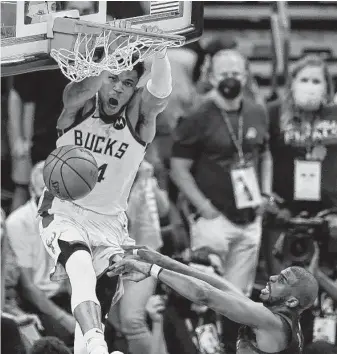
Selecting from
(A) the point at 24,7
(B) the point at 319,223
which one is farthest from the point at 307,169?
(A) the point at 24,7

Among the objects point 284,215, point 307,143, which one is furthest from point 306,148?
point 284,215

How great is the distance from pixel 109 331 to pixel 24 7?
233 cm

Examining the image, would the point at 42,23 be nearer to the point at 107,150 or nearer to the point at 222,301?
the point at 107,150

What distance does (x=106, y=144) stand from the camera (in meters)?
6.35

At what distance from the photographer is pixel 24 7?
21.2 feet

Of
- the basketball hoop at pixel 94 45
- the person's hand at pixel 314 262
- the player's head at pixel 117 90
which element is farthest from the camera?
the person's hand at pixel 314 262

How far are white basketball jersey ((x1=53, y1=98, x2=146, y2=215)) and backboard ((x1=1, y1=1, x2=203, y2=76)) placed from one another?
1.41 ft

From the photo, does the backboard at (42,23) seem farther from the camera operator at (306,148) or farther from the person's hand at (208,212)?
the camera operator at (306,148)

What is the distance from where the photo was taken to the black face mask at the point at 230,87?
7.86 m

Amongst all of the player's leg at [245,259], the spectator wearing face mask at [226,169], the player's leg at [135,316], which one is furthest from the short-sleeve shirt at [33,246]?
the player's leg at [245,259]

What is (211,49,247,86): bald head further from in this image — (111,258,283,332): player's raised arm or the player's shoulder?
(111,258,283,332): player's raised arm

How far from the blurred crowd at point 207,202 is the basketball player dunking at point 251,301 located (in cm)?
127

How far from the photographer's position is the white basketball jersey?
20.8 feet

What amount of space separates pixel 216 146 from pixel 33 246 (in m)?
1.47
